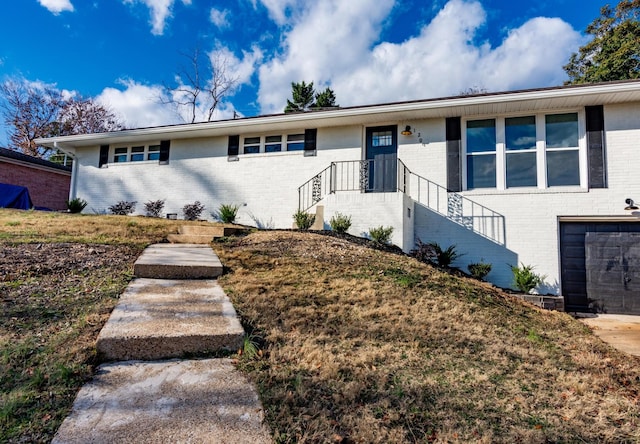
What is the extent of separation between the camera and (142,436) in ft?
4.96

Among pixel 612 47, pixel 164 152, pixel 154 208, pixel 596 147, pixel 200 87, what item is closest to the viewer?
pixel 596 147

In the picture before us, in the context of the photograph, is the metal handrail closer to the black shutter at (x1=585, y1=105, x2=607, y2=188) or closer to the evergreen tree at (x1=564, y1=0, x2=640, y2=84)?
the black shutter at (x1=585, y1=105, x2=607, y2=188)

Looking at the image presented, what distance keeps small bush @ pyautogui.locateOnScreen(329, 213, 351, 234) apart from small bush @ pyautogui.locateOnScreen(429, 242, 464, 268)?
80.0 inches

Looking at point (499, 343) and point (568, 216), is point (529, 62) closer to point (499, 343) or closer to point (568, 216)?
point (568, 216)

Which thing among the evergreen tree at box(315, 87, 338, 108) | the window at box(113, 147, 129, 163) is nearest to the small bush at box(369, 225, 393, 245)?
the window at box(113, 147, 129, 163)

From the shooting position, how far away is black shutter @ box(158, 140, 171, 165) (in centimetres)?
1100

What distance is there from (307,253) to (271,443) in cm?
394

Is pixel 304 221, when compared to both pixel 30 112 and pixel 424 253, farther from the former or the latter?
pixel 30 112

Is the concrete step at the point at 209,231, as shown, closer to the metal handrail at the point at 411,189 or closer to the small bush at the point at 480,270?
the metal handrail at the point at 411,189

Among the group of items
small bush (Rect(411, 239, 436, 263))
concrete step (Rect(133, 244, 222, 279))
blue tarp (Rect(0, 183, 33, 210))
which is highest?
blue tarp (Rect(0, 183, 33, 210))

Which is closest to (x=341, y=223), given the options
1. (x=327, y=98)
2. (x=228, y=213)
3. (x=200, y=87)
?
(x=228, y=213)

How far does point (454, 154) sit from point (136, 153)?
1026 cm

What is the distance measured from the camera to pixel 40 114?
21125 millimetres

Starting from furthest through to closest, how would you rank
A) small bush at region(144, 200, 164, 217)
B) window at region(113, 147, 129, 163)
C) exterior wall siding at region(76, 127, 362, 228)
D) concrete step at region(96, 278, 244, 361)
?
window at region(113, 147, 129, 163) → small bush at region(144, 200, 164, 217) → exterior wall siding at region(76, 127, 362, 228) → concrete step at region(96, 278, 244, 361)
